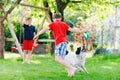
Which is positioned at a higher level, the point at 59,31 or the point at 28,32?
the point at 59,31

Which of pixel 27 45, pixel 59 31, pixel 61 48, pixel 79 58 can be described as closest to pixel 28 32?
pixel 27 45

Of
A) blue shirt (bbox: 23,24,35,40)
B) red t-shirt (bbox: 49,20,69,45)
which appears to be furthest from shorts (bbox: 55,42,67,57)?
blue shirt (bbox: 23,24,35,40)

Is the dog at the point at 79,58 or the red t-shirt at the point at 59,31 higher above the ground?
the red t-shirt at the point at 59,31

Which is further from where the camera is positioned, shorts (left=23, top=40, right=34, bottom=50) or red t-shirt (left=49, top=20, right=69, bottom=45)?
shorts (left=23, top=40, right=34, bottom=50)

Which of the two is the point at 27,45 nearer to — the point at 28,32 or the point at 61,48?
the point at 28,32

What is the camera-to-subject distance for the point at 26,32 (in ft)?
42.2

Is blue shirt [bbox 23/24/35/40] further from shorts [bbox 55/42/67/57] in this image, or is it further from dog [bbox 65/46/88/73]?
shorts [bbox 55/42/67/57]

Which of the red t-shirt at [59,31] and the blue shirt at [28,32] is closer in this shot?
the red t-shirt at [59,31]

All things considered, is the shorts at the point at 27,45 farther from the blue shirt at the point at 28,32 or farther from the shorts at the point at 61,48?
the shorts at the point at 61,48

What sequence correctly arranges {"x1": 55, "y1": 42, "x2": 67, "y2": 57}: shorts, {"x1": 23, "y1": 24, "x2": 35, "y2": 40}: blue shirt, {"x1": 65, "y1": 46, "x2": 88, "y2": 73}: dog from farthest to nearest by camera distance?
{"x1": 23, "y1": 24, "x2": 35, "y2": 40}: blue shirt
{"x1": 65, "y1": 46, "x2": 88, "y2": 73}: dog
{"x1": 55, "y1": 42, "x2": 67, "y2": 57}: shorts

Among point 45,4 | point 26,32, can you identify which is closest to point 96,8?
point 45,4

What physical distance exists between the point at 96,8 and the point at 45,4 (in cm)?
387

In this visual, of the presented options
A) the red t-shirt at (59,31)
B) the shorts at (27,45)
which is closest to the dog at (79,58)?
the red t-shirt at (59,31)

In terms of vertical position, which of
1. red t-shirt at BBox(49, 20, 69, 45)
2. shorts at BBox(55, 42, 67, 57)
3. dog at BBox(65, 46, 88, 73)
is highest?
red t-shirt at BBox(49, 20, 69, 45)
